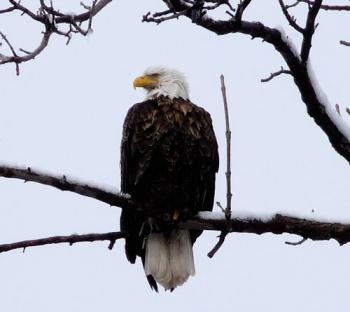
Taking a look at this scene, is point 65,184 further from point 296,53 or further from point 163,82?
point 163,82

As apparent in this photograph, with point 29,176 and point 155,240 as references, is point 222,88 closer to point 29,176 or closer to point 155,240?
point 29,176

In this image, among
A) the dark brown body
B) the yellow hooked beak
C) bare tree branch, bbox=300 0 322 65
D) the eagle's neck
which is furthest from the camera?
the yellow hooked beak

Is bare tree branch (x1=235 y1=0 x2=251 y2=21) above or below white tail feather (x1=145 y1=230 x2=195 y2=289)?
above

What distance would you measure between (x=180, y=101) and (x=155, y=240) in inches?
35.8

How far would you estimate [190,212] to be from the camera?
12.5 feet

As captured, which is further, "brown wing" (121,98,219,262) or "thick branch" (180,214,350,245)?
"brown wing" (121,98,219,262)

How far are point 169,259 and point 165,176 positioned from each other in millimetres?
511

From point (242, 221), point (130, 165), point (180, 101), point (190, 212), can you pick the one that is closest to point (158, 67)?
point (180, 101)

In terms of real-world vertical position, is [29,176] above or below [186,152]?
below

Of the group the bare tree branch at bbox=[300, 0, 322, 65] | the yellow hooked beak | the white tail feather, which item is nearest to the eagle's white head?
the yellow hooked beak

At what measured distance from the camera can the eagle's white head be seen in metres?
4.70

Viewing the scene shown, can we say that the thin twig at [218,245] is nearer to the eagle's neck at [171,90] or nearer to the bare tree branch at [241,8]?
the bare tree branch at [241,8]

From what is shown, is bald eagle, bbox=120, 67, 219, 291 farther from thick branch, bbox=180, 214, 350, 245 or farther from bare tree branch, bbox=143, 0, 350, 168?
bare tree branch, bbox=143, 0, 350, 168

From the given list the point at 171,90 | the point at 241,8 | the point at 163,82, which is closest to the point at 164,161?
the point at 171,90
